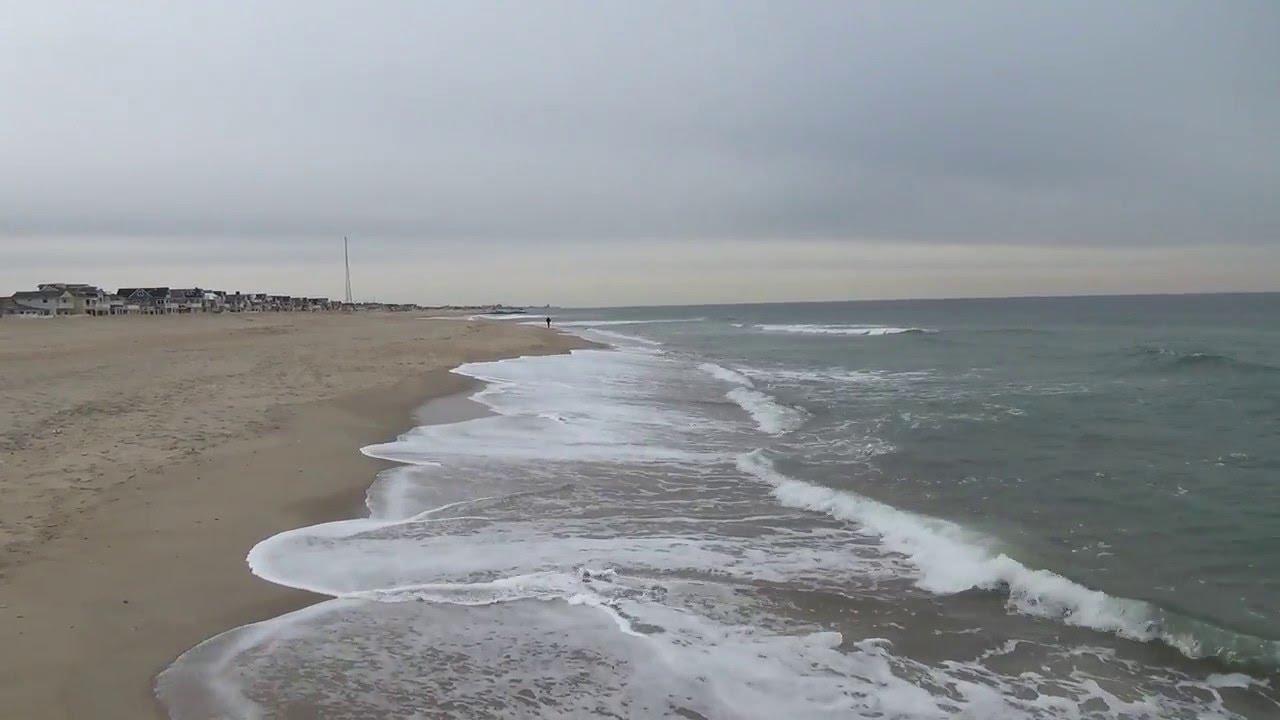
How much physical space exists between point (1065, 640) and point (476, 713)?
426 centimetres

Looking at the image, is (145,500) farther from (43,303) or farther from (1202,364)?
(43,303)

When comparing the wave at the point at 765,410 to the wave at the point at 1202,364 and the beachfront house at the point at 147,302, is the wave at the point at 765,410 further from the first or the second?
the beachfront house at the point at 147,302

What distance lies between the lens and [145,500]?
25.8 feet

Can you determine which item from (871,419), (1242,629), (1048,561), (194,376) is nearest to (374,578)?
(1048,561)

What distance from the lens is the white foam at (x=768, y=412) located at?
15305 millimetres

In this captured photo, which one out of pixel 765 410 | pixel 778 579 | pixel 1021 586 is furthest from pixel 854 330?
pixel 778 579

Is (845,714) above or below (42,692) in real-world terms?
below

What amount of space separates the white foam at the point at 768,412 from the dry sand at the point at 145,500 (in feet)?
22.4

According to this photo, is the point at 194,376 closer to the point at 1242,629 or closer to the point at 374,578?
the point at 374,578

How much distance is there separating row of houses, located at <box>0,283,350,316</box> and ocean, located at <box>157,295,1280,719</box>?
8221 centimetres

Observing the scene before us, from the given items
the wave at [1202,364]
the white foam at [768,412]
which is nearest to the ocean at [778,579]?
the white foam at [768,412]

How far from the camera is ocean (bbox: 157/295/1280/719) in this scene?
477cm

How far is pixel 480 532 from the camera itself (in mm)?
7754

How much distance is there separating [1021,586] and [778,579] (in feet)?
6.71
